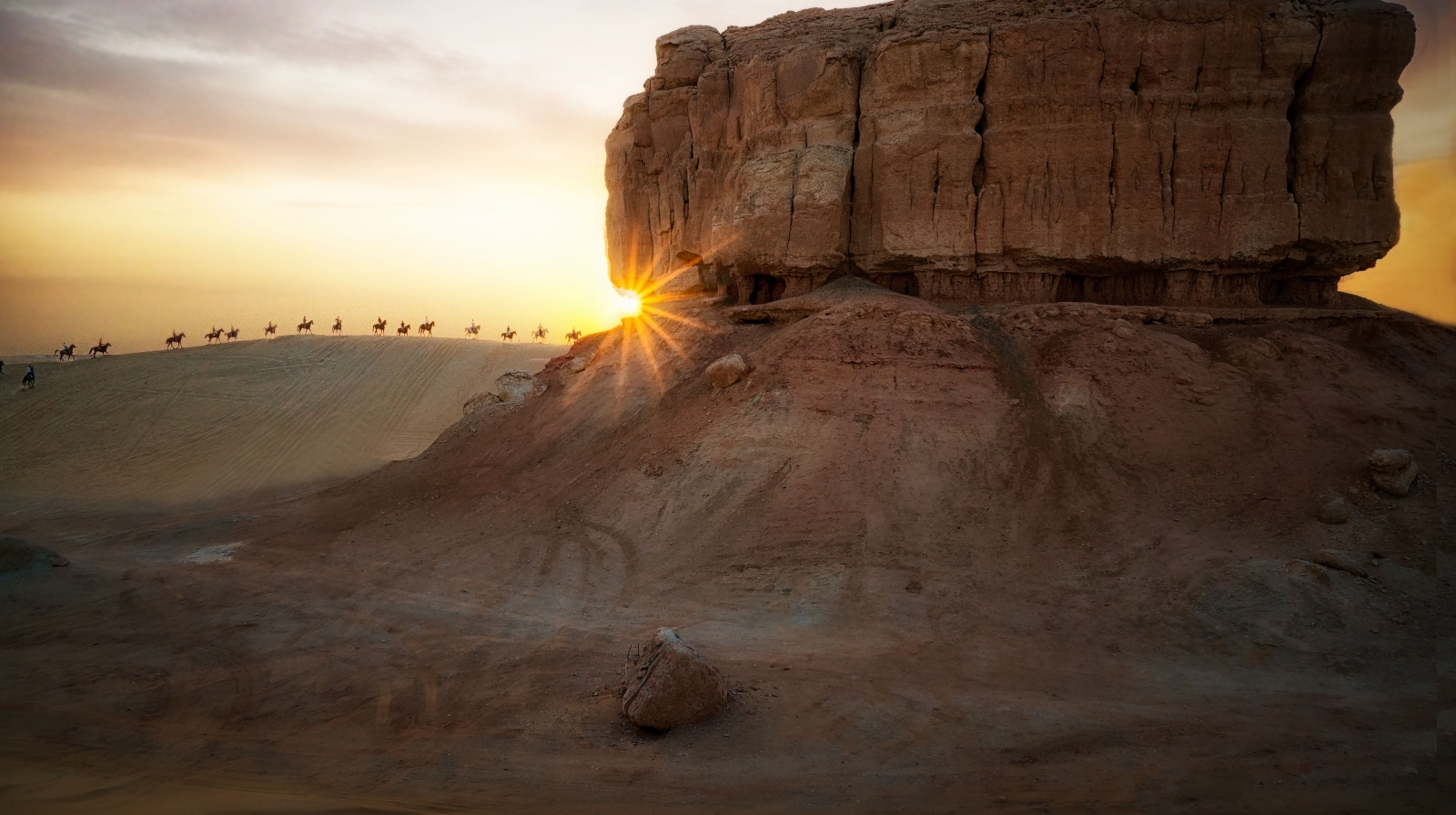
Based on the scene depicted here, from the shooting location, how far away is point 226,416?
2820 cm

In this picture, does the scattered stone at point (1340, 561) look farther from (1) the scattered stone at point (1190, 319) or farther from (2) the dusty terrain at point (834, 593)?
(1) the scattered stone at point (1190, 319)

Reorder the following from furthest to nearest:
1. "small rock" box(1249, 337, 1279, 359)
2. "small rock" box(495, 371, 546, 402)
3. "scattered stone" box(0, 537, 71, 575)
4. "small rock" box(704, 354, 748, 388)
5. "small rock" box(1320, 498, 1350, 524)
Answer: "small rock" box(495, 371, 546, 402) → "small rock" box(704, 354, 748, 388) → "small rock" box(1249, 337, 1279, 359) → "scattered stone" box(0, 537, 71, 575) → "small rock" box(1320, 498, 1350, 524)

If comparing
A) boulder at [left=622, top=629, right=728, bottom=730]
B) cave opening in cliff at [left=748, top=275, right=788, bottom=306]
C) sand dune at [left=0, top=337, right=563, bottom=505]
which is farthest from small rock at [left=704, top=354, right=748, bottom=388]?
sand dune at [left=0, top=337, right=563, bottom=505]

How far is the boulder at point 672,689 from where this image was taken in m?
6.94

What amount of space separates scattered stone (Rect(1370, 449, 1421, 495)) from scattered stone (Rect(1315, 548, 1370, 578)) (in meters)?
1.71

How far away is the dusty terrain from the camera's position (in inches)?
247

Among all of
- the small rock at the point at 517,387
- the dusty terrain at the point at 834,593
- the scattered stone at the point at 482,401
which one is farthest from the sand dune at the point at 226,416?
the small rock at the point at 517,387

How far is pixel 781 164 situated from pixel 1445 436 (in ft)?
39.8

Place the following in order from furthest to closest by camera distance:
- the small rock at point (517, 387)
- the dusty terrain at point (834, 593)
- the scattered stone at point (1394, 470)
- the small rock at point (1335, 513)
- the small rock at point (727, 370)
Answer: the small rock at point (517, 387)
the small rock at point (727, 370)
the scattered stone at point (1394, 470)
the small rock at point (1335, 513)
the dusty terrain at point (834, 593)

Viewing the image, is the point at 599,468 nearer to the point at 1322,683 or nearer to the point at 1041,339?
the point at 1041,339

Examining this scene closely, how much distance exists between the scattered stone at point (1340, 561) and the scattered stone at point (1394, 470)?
1715 mm

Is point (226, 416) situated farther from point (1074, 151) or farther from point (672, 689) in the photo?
point (1074, 151)

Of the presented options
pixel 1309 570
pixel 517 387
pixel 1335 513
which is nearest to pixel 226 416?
pixel 517 387

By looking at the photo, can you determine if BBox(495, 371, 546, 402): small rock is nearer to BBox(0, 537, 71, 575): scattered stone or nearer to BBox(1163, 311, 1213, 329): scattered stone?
BBox(0, 537, 71, 575): scattered stone
